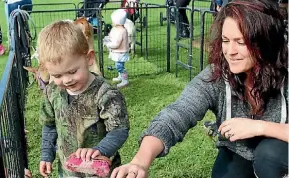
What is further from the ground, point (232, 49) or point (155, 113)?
point (232, 49)

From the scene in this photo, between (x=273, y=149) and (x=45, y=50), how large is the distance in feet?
3.71

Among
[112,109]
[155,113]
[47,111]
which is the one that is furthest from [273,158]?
[155,113]

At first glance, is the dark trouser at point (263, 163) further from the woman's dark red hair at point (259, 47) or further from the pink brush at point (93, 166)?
the pink brush at point (93, 166)

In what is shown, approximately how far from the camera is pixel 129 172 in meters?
1.52

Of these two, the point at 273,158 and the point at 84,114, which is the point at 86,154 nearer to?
the point at 84,114

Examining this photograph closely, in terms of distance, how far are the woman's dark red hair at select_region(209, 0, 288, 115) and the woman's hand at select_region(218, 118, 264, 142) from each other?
0.18 metres

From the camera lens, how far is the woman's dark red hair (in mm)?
2070

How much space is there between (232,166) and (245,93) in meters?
0.41

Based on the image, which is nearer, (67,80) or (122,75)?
(67,80)

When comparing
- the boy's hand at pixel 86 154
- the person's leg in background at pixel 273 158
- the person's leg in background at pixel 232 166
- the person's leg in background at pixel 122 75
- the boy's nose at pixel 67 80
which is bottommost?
the person's leg in background at pixel 122 75

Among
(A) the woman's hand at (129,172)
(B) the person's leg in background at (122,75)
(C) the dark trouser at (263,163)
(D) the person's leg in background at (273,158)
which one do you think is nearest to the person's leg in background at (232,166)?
(C) the dark trouser at (263,163)

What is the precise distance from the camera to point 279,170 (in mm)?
2150

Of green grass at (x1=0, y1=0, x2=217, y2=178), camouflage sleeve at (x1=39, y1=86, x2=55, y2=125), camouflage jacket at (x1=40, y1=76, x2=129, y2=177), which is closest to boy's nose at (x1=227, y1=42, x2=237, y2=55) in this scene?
camouflage jacket at (x1=40, y1=76, x2=129, y2=177)

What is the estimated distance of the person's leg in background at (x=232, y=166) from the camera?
2434mm
